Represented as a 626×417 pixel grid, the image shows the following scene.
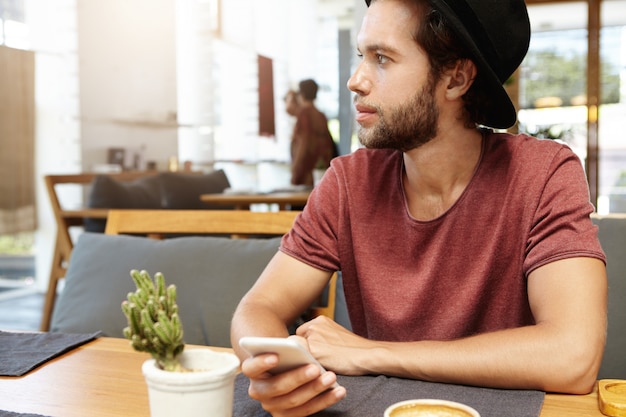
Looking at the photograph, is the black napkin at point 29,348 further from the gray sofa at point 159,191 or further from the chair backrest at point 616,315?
the gray sofa at point 159,191

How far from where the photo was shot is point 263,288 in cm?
138

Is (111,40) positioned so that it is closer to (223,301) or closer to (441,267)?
(223,301)

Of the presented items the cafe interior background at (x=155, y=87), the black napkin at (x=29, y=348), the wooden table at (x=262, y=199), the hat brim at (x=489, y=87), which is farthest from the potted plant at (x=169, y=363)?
the cafe interior background at (x=155, y=87)

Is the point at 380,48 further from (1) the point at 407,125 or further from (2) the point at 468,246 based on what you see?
(2) the point at 468,246

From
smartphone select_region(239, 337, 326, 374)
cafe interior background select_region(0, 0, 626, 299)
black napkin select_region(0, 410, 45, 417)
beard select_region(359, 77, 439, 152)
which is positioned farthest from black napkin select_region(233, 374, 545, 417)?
cafe interior background select_region(0, 0, 626, 299)

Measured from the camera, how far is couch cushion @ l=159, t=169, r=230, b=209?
4016 mm

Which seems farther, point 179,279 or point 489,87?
point 179,279

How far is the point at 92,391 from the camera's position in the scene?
102cm

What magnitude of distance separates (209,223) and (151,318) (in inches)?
49.2

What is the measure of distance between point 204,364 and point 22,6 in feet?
15.1

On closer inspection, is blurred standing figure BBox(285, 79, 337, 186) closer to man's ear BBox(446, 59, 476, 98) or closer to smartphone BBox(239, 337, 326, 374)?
man's ear BBox(446, 59, 476, 98)

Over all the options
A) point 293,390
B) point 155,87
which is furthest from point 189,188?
point 293,390

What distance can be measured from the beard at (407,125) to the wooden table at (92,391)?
0.59 m

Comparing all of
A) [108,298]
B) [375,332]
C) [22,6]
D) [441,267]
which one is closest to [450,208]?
[441,267]
